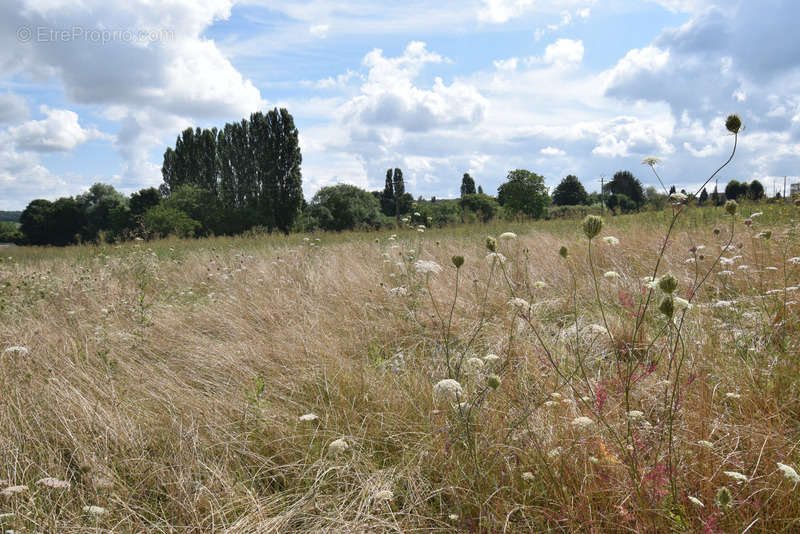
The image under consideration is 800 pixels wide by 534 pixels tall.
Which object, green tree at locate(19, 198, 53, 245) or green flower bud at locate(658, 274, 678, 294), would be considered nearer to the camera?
green flower bud at locate(658, 274, 678, 294)

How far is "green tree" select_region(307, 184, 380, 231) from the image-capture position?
152 ft

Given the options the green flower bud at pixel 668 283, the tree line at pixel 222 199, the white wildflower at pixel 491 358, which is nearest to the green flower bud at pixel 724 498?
the green flower bud at pixel 668 283

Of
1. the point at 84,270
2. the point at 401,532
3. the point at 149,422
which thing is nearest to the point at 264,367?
the point at 149,422

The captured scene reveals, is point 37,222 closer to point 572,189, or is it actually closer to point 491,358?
point 491,358

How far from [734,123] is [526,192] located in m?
61.3

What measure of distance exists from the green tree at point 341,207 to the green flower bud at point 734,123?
41.8 meters

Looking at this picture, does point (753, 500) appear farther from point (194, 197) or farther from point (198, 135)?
point (198, 135)

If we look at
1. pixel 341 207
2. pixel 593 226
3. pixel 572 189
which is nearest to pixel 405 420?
pixel 593 226

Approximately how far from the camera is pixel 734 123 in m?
1.54

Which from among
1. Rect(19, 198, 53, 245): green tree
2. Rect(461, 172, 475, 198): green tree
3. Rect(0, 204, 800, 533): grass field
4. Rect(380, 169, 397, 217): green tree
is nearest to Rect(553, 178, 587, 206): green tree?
Rect(461, 172, 475, 198): green tree

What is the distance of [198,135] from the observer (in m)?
38.7

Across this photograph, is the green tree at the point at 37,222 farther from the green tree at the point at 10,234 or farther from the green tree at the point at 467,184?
the green tree at the point at 467,184

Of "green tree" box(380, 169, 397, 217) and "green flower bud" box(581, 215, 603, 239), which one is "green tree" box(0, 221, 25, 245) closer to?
"green tree" box(380, 169, 397, 217)

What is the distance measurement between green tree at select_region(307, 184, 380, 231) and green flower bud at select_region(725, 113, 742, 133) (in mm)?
41779
